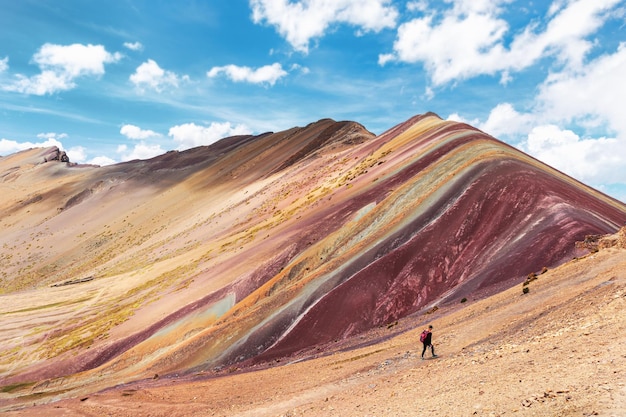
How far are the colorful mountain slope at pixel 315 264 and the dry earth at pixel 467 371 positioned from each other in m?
3.71

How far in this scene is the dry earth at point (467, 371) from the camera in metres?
11.8

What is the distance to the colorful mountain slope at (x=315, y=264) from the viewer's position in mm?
29922

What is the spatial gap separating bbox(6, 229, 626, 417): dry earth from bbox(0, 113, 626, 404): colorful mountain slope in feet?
12.2

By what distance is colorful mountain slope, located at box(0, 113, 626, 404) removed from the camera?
2992cm

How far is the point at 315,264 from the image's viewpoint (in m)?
39.2

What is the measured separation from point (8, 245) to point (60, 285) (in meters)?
56.8

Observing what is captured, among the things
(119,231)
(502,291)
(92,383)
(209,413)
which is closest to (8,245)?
(119,231)

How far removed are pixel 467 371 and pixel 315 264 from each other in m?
24.5

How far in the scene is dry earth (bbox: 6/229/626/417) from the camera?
11.8 m

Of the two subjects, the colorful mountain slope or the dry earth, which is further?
the colorful mountain slope

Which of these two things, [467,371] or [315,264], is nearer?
[467,371]

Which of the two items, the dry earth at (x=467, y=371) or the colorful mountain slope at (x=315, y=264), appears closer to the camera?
the dry earth at (x=467, y=371)

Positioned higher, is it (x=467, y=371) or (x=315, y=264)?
(x=315, y=264)

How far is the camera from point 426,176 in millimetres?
44562
